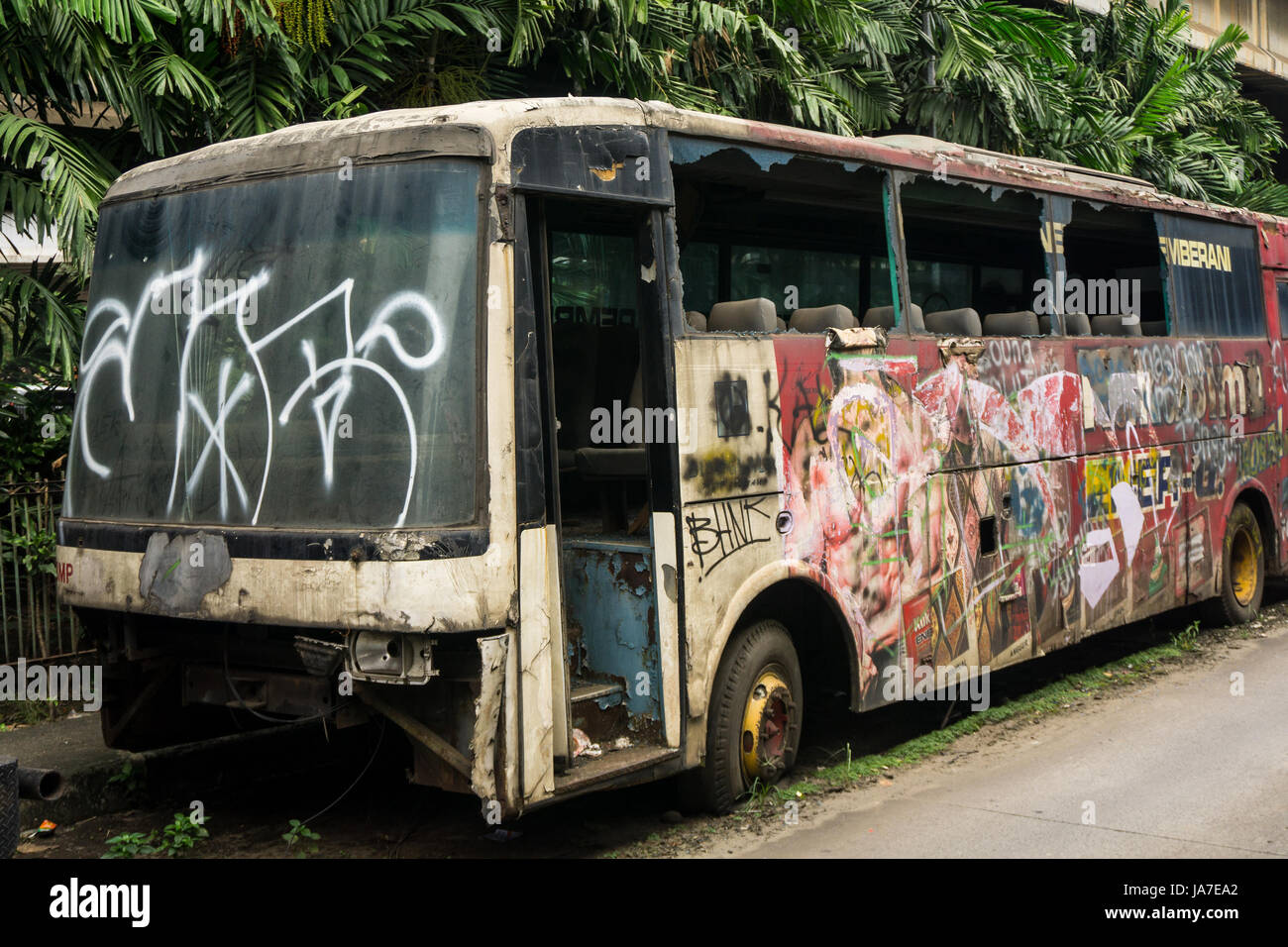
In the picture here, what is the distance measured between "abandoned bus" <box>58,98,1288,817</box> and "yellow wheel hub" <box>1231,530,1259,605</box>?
377 centimetres

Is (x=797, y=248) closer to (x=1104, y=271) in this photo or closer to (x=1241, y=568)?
(x=1104, y=271)

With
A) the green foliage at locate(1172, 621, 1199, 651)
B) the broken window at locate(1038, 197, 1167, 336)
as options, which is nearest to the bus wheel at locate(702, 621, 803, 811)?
the broken window at locate(1038, 197, 1167, 336)

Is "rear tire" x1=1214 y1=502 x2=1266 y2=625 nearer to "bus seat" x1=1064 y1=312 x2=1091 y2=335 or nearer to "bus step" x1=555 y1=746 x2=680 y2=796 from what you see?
"bus seat" x1=1064 y1=312 x2=1091 y2=335

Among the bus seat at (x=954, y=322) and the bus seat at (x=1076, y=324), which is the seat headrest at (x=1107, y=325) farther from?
the bus seat at (x=954, y=322)

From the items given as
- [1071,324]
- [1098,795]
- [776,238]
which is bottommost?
[1098,795]

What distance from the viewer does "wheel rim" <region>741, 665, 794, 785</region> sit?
682 cm

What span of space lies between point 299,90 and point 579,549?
4839 mm

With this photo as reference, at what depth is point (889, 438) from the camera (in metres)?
7.54

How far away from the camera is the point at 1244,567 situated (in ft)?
39.0

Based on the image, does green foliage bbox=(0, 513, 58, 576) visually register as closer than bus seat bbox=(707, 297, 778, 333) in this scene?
No

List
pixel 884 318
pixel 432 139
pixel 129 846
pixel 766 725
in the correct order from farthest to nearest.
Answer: pixel 884 318
pixel 766 725
pixel 129 846
pixel 432 139

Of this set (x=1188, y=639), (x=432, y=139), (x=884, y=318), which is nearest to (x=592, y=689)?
(x=432, y=139)

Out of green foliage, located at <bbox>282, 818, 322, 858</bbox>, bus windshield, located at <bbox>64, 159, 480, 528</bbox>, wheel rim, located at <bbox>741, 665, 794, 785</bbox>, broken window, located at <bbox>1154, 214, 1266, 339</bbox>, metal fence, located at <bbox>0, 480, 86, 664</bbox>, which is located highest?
broken window, located at <bbox>1154, 214, 1266, 339</bbox>

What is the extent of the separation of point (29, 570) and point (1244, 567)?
9.47 meters
